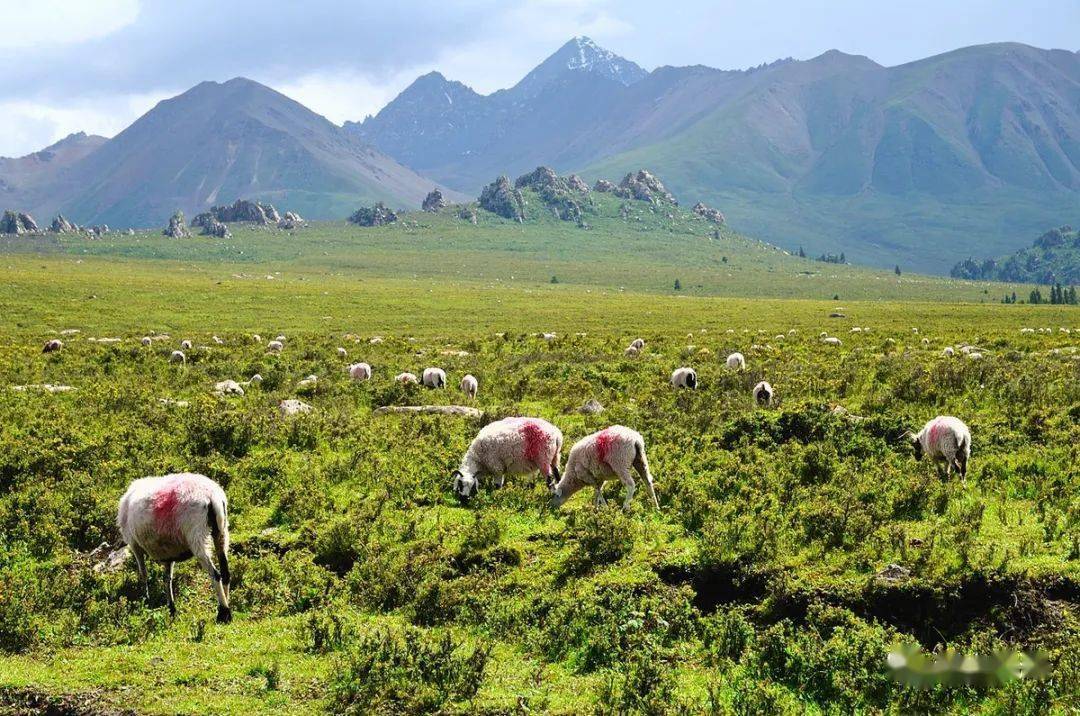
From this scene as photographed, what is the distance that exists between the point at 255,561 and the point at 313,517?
1972 mm

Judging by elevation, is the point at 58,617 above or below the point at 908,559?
below

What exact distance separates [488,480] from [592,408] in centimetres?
733

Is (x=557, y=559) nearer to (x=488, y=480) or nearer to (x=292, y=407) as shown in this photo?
(x=488, y=480)

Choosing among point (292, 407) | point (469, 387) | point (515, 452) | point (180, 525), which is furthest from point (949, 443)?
point (292, 407)

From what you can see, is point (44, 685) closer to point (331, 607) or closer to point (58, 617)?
point (58, 617)

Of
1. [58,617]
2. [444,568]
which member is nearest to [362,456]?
[444,568]

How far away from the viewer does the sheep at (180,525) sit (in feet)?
36.3

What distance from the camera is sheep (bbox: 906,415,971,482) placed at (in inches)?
590

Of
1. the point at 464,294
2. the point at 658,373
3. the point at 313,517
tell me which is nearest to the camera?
the point at 313,517

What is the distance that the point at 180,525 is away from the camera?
1111cm

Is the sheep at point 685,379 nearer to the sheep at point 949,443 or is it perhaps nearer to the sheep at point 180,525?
the sheep at point 949,443

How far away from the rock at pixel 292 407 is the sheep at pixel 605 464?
373 inches

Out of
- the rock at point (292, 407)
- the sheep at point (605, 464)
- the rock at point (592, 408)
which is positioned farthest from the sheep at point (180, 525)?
the rock at point (592, 408)

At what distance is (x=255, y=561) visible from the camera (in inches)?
496
